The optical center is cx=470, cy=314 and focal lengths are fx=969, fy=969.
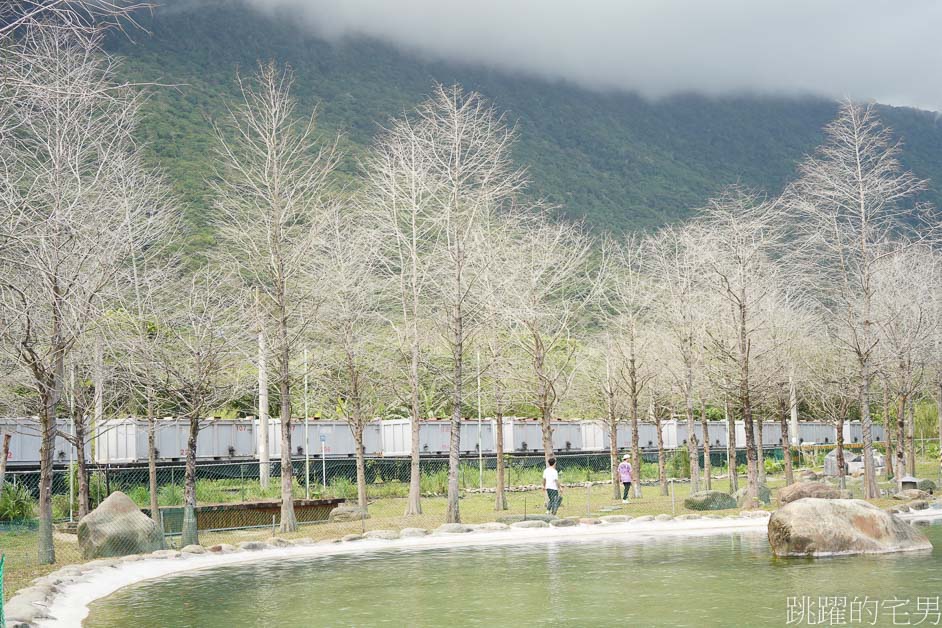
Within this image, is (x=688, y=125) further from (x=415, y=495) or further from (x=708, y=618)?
(x=708, y=618)

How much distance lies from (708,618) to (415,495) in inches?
661

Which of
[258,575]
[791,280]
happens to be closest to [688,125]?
[791,280]

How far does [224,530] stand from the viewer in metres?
26.3

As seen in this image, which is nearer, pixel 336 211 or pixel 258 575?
pixel 258 575

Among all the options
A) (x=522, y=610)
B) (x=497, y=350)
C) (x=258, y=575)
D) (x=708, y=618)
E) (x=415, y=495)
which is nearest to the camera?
(x=708, y=618)

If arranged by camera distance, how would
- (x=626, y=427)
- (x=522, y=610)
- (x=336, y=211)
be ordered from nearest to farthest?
(x=522, y=610) < (x=336, y=211) < (x=626, y=427)

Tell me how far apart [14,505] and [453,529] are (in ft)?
41.8

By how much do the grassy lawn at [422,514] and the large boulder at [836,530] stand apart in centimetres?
851

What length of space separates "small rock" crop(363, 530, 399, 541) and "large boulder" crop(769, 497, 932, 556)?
8825 mm

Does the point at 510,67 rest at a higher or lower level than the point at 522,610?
higher

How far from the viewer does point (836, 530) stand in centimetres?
1881

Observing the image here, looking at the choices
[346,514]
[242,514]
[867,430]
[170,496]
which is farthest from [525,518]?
[867,430]

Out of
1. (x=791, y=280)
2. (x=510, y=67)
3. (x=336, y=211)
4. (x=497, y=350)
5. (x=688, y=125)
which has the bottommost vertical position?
(x=497, y=350)

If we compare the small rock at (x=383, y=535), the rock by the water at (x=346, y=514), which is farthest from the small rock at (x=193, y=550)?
the rock by the water at (x=346, y=514)
